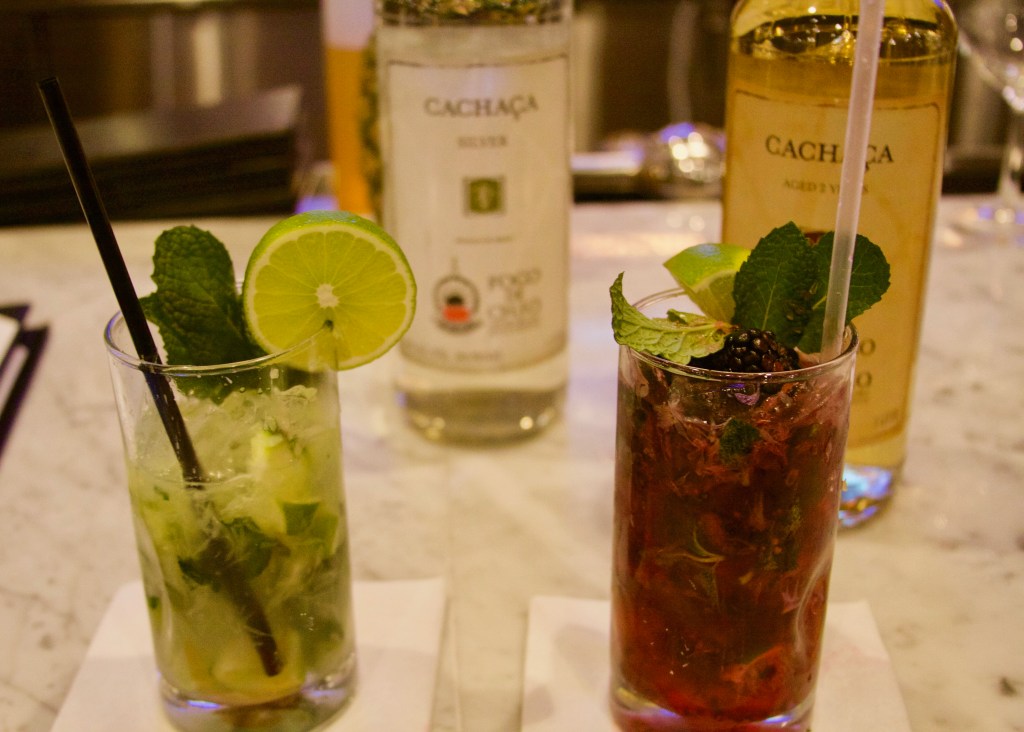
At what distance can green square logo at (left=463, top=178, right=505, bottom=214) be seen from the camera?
34.2 inches

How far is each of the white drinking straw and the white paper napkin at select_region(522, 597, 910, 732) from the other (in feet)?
0.70

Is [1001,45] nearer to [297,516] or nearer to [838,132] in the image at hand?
[838,132]

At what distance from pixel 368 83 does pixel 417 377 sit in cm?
30

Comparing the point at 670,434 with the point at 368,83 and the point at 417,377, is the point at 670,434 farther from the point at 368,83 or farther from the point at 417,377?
the point at 368,83

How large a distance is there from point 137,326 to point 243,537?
12 cm

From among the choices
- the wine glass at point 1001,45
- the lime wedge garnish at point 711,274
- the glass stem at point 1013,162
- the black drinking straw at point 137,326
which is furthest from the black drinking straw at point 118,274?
the glass stem at point 1013,162

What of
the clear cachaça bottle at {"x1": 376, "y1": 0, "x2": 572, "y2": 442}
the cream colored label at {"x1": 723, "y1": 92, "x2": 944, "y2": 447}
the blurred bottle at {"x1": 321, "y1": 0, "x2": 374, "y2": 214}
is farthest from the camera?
the blurred bottle at {"x1": 321, "y1": 0, "x2": 374, "y2": 214}

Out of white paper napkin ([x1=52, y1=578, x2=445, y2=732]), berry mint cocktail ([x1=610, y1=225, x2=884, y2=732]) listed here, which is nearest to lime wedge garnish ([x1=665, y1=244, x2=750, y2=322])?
berry mint cocktail ([x1=610, y1=225, x2=884, y2=732])

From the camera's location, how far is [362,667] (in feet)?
2.17

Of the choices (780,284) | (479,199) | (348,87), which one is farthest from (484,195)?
(348,87)

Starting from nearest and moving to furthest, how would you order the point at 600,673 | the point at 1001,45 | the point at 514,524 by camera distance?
the point at 600,673
the point at 514,524
the point at 1001,45

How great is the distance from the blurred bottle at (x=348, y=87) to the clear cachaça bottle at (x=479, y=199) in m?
0.26

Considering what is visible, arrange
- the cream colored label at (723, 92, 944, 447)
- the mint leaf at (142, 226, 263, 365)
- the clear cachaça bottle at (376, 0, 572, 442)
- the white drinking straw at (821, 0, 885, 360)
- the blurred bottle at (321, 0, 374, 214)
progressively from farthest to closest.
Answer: the blurred bottle at (321, 0, 374, 214) → the clear cachaça bottle at (376, 0, 572, 442) → the cream colored label at (723, 92, 944, 447) → the mint leaf at (142, 226, 263, 365) → the white drinking straw at (821, 0, 885, 360)

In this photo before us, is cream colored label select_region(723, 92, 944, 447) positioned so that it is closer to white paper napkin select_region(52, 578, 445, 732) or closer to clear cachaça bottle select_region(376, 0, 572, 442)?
clear cachaça bottle select_region(376, 0, 572, 442)
